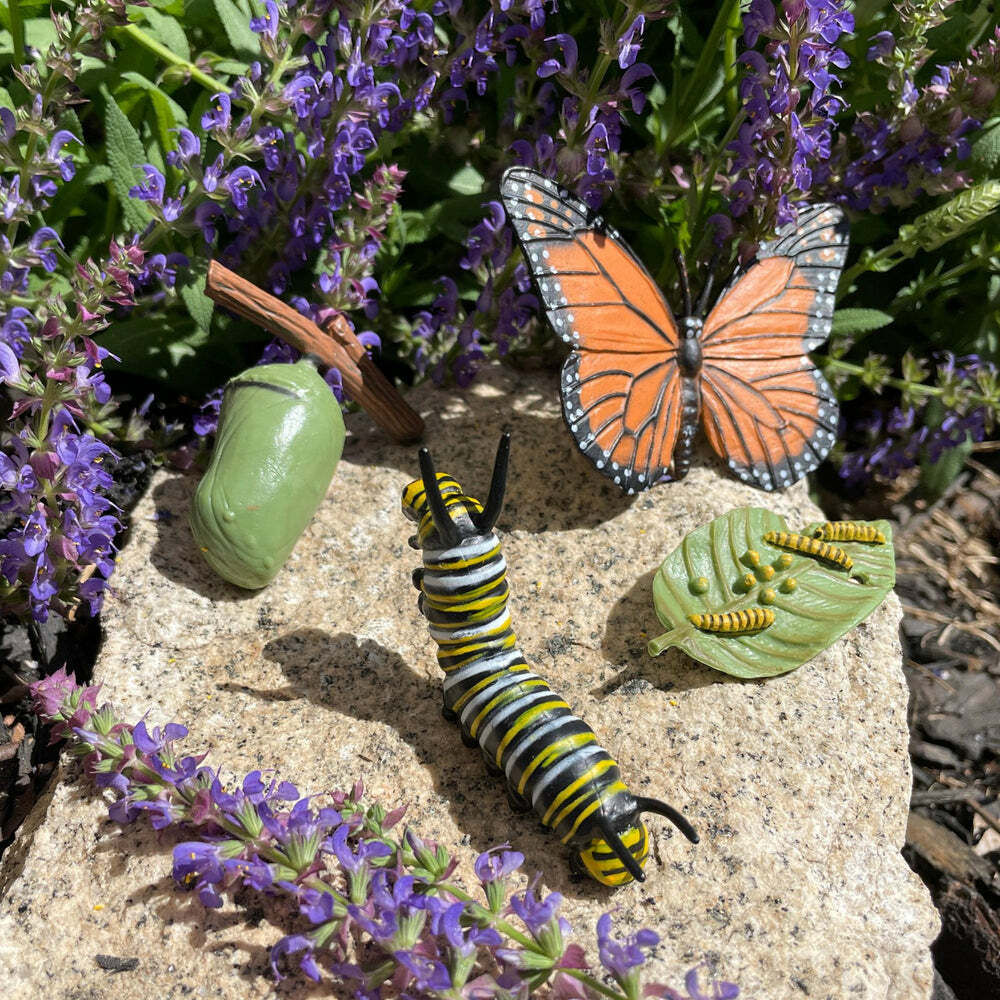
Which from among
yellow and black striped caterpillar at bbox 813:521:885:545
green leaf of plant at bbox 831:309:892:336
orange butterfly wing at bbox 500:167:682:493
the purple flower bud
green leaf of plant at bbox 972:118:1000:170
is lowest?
yellow and black striped caterpillar at bbox 813:521:885:545

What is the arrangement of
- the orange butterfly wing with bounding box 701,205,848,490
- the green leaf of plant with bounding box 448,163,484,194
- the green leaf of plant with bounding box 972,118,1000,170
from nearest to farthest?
1. the orange butterfly wing with bounding box 701,205,848,490
2. the green leaf of plant with bounding box 972,118,1000,170
3. the green leaf of plant with bounding box 448,163,484,194

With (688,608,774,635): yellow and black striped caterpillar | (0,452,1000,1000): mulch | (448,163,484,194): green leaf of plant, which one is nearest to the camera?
(688,608,774,635): yellow and black striped caterpillar

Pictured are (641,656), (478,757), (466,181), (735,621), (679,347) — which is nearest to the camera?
(478,757)

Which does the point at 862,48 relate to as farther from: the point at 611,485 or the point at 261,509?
the point at 261,509

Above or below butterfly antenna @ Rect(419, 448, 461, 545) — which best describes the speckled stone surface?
below

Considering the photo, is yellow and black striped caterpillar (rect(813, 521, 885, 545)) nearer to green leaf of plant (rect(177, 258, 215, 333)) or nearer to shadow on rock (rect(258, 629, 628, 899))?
shadow on rock (rect(258, 629, 628, 899))

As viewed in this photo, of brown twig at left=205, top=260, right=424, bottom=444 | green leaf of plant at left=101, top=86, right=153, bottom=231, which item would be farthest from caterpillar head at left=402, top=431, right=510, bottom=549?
green leaf of plant at left=101, top=86, right=153, bottom=231

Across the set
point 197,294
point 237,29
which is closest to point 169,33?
point 237,29

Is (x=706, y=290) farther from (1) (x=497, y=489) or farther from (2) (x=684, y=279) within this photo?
(1) (x=497, y=489)
